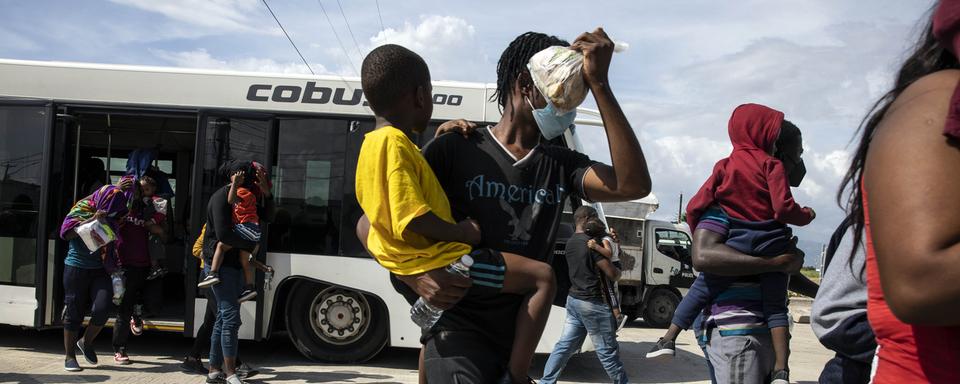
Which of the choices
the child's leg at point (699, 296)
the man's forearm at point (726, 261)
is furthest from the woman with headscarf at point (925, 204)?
the child's leg at point (699, 296)

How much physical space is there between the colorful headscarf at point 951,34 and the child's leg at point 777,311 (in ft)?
7.08

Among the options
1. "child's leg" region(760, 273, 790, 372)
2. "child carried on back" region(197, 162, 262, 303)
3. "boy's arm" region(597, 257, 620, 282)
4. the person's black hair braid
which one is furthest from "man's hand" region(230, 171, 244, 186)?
the person's black hair braid

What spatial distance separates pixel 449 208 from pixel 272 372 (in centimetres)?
579

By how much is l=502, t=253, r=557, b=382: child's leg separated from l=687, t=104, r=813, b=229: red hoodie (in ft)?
4.97

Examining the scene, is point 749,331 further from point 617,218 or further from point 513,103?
point 617,218

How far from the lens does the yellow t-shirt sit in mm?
1898

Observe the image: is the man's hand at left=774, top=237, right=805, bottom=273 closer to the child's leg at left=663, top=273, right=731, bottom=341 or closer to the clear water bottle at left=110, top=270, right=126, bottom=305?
the child's leg at left=663, top=273, right=731, bottom=341

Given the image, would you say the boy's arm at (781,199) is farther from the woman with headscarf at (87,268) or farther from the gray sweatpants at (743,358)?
the woman with headscarf at (87,268)

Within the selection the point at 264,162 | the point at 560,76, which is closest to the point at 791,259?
the point at 560,76

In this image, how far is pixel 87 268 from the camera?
6.68m

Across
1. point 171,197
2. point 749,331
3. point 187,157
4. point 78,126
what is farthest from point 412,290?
point 187,157

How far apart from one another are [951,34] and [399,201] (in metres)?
1.25

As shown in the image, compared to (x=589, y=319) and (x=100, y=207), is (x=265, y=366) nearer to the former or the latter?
(x=100, y=207)

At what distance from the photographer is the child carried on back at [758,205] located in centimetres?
313
